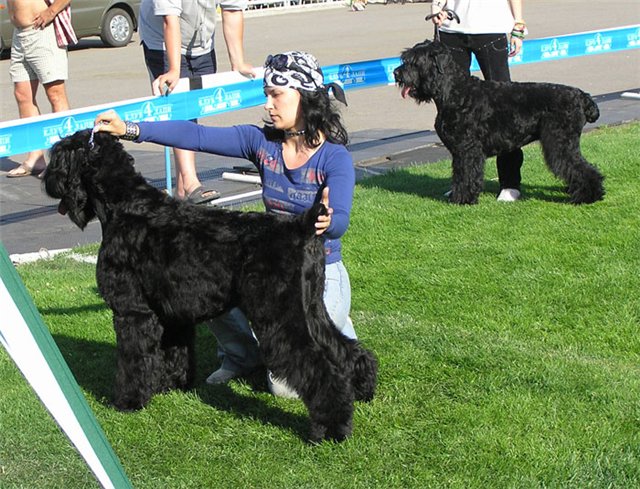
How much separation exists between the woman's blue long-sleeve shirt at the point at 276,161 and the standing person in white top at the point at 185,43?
10.8ft

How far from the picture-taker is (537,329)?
5648 mm

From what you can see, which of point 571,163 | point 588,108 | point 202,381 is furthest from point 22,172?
point 202,381

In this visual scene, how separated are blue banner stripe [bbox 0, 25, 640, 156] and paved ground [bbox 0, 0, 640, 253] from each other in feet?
2.94

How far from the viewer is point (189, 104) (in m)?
8.24

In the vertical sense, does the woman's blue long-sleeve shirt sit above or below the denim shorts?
below

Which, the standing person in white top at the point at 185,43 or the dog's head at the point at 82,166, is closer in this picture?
the dog's head at the point at 82,166

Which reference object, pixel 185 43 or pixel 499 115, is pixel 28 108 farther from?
pixel 499 115

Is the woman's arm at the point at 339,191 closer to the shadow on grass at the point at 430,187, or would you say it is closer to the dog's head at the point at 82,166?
the dog's head at the point at 82,166

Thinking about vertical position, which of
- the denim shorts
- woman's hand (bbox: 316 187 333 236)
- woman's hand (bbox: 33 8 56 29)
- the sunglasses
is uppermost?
woman's hand (bbox: 33 8 56 29)

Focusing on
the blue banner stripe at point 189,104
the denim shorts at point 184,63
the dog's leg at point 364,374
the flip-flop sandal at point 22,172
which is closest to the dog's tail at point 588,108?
the blue banner stripe at point 189,104

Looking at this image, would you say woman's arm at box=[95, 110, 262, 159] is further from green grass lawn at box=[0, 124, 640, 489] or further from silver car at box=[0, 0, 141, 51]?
silver car at box=[0, 0, 141, 51]

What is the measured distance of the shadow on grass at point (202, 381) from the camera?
4.66 m

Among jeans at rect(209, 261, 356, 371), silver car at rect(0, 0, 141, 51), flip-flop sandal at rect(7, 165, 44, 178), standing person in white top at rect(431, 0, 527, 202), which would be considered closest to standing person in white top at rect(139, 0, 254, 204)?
standing person in white top at rect(431, 0, 527, 202)

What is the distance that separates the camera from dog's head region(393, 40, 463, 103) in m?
8.07
